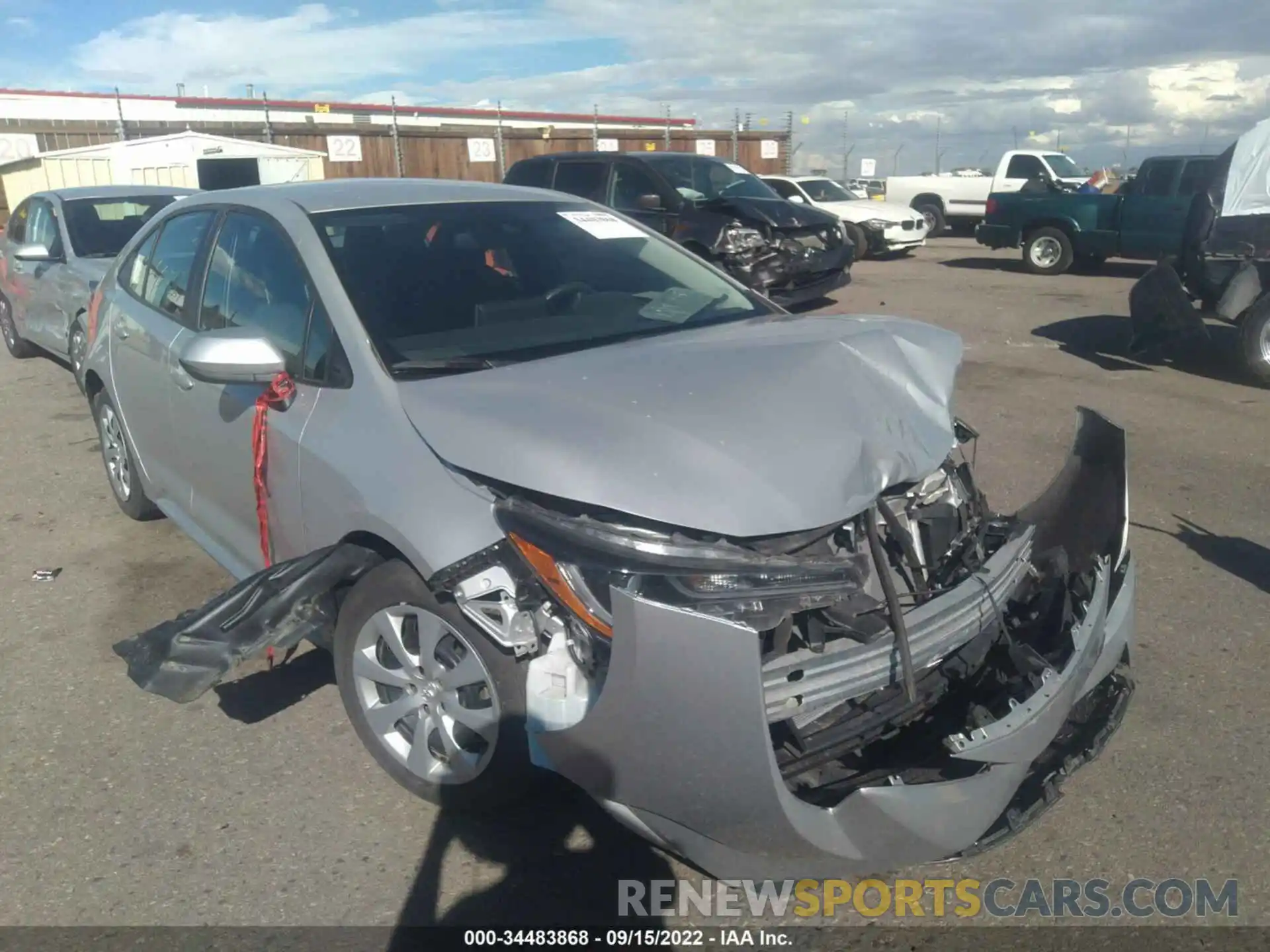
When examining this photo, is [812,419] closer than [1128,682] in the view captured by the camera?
Yes

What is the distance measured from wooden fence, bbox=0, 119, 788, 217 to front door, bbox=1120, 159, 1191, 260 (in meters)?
9.39

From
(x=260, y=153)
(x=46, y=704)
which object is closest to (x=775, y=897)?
(x=46, y=704)

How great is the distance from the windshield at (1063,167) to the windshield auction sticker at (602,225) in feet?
62.3

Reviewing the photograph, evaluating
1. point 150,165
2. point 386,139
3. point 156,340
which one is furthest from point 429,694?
point 386,139

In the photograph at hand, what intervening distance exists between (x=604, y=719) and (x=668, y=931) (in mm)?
684

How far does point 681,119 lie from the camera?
43.8m

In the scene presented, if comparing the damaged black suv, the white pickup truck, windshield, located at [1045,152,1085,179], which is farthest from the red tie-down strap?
windshield, located at [1045,152,1085,179]

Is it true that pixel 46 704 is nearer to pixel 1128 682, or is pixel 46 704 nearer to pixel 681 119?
pixel 1128 682

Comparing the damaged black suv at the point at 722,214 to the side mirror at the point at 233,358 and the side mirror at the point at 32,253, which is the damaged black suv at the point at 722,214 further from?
the side mirror at the point at 233,358

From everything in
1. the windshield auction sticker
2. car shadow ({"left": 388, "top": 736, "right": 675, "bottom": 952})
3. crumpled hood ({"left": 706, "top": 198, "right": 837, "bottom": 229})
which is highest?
the windshield auction sticker

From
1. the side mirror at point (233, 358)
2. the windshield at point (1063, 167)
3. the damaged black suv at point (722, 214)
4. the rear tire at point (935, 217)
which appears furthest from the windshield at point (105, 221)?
the rear tire at point (935, 217)

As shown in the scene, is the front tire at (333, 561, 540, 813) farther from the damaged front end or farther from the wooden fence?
the wooden fence

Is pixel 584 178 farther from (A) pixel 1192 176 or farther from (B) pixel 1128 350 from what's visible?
(A) pixel 1192 176

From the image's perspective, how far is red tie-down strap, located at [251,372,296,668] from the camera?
330 centimetres
